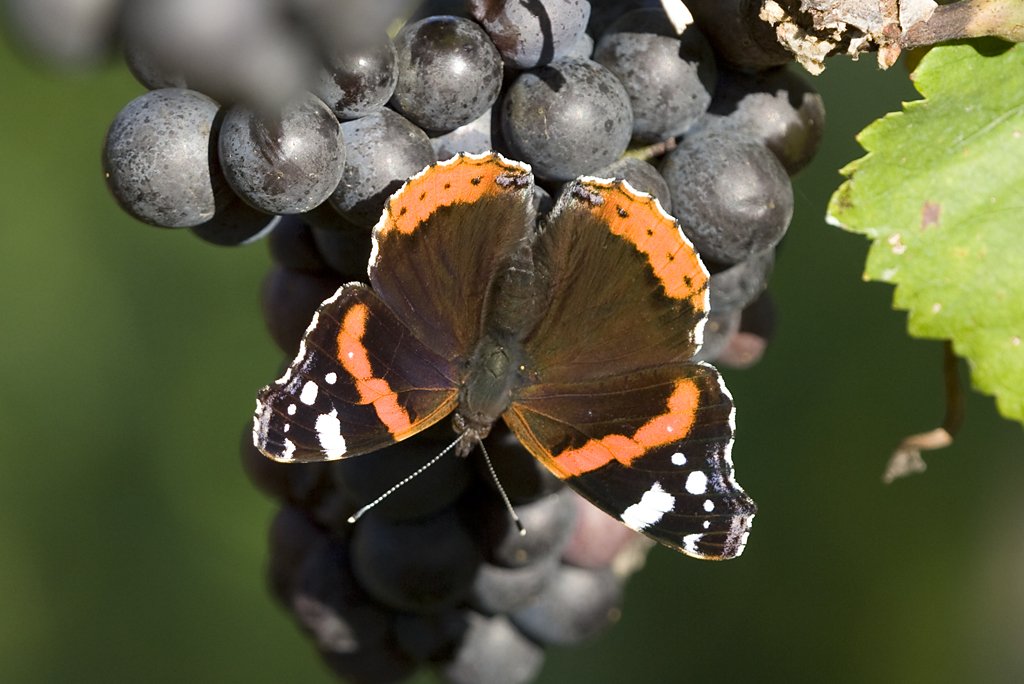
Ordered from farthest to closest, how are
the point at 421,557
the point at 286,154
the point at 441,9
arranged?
the point at 421,557 → the point at 441,9 → the point at 286,154

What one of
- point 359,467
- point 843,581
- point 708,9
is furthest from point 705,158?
point 843,581

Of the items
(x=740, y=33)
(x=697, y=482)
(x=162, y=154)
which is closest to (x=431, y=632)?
(x=697, y=482)

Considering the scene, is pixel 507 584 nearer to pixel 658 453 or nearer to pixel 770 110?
pixel 658 453

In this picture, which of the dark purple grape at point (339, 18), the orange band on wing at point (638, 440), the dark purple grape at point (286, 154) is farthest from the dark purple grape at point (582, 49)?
the dark purple grape at point (339, 18)

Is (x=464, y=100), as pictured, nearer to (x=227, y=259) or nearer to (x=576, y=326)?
(x=576, y=326)

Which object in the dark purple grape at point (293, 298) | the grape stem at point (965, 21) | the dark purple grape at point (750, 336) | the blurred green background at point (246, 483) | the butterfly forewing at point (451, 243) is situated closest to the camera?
the grape stem at point (965, 21)

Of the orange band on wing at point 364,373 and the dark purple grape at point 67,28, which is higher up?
the dark purple grape at point 67,28

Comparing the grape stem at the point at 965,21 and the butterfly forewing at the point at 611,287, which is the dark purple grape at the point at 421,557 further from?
the grape stem at the point at 965,21

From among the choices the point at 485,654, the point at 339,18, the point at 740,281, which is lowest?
the point at 485,654
